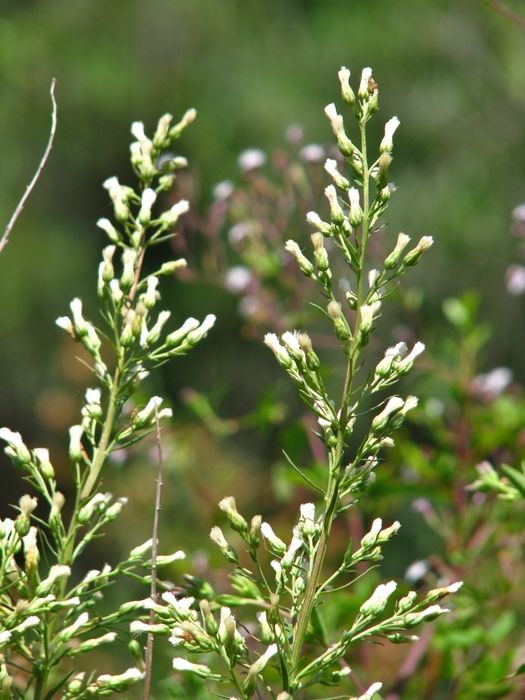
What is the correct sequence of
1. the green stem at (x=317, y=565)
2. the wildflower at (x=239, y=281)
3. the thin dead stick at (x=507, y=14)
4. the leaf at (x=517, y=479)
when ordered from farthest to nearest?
the wildflower at (x=239, y=281)
the thin dead stick at (x=507, y=14)
the leaf at (x=517, y=479)
the green stem at (x=317, y=565)

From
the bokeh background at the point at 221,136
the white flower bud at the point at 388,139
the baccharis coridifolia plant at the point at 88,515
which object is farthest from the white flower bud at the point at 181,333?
the bokeh background at the point at 221,136

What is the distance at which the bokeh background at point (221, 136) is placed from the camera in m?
4.27

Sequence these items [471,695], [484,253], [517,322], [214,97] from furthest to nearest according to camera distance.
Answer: [214,97]
[517,322]
[484,253]
[471,695]

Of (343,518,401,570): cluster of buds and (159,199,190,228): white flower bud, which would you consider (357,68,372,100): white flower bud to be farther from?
(343,518,401,570): cluster of buds

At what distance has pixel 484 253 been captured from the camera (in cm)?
421

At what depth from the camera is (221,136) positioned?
4719 mm

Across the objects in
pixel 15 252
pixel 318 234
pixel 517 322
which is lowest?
pixel 318 234

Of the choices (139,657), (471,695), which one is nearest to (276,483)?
(471,695)

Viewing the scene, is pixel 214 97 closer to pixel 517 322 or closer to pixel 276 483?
pixel 517 322

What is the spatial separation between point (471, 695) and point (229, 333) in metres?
4.28

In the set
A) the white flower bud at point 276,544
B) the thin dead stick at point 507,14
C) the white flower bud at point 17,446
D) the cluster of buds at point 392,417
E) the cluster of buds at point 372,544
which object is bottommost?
the cluster of buds at point 372,544

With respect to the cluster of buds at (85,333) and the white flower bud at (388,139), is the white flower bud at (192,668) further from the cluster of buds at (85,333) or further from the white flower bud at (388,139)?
→ the white flower bud at (388,139)

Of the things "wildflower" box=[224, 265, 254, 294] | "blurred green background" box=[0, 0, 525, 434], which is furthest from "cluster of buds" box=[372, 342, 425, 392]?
"blurred green background" box=[0, 0, 525, 434]

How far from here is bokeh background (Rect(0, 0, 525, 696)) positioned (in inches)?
168
